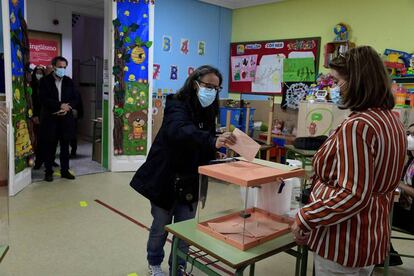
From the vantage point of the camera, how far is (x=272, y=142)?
5.16 m

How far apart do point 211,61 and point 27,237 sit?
430 cm

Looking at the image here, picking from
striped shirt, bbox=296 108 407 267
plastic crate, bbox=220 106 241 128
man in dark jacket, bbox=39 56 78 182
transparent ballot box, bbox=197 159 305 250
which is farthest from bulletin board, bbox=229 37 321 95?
striped shirt, bbox=296 108 407 267

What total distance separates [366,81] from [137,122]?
13.1 ft

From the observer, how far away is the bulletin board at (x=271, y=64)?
541 cm

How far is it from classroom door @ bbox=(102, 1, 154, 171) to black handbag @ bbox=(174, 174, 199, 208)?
119 inches

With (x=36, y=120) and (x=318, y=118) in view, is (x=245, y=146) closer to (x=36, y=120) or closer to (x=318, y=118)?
(x=318, y=118)

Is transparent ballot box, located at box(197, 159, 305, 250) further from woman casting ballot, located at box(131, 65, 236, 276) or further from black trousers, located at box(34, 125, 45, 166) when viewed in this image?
black trousers, located at box(34, 125, 45, 166)

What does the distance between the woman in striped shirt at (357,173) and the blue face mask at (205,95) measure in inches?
30.8

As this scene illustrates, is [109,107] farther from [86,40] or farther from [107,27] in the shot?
[86,40]

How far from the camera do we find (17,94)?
376cm

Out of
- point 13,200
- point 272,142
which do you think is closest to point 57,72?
point 13,200

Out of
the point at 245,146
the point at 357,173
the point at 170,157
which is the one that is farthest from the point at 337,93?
the point at 170,157

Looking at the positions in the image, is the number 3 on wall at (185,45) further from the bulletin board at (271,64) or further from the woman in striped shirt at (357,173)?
the woman in striped shirt at (357,173)

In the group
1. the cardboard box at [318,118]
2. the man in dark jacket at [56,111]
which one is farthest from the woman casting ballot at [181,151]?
the man in dark jacket at [56,111]
